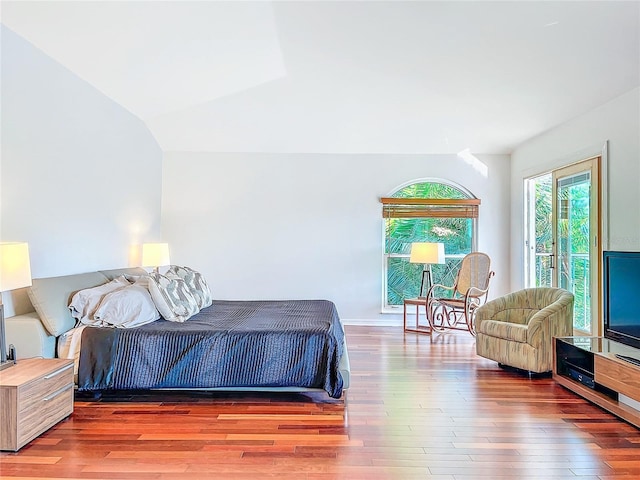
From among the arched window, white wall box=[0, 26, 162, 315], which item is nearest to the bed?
white wall box=[0, 26, 162, 315]

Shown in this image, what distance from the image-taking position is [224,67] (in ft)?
13.0

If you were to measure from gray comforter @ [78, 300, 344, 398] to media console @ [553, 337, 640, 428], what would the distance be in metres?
1.76

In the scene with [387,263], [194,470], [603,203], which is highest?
[603,203]

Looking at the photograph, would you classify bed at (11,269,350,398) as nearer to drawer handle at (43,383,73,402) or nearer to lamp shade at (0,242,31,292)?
drawer handle at (43,383,73,402)

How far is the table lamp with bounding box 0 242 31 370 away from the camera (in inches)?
93.4

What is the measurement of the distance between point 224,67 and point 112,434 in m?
3.17

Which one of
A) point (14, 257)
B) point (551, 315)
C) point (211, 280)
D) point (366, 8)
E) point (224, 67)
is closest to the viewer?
point (14, 257)

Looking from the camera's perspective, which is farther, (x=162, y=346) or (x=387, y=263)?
(x=387, y=263)

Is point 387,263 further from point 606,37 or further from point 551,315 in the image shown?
point 606,37

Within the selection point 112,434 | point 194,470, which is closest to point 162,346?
point 112,434

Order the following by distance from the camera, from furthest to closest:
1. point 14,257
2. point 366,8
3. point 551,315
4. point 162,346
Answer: point 551,315
point 366,8
point 162,346
point 14,257

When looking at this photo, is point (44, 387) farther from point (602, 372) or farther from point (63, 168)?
point (602, 372)

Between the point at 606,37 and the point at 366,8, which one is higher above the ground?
the point at 366,8

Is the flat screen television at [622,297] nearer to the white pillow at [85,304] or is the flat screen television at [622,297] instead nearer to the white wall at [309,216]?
the white wall at [309,216]
